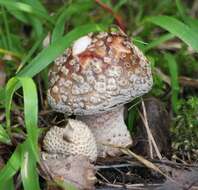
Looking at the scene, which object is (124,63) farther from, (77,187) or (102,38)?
(77,187)

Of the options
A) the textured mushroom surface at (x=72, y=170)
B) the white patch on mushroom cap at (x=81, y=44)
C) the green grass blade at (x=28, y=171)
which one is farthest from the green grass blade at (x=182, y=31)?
the green grass blade at (x=28, y=171)

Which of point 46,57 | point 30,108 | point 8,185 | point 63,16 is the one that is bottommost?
point 8,185

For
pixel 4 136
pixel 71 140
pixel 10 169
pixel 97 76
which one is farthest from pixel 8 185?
pixel 97 76

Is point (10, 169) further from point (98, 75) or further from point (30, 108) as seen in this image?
point (98, 75)

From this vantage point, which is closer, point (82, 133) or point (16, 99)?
point (82, 133)

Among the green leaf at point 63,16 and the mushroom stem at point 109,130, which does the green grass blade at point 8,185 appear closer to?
the mushroom stem at point 109,130

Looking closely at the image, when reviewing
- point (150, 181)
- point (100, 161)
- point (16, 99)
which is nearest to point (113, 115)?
point (100, 161)

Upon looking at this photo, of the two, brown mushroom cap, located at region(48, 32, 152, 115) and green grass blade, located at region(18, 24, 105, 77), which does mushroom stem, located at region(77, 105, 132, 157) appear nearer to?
brown mushroom cap, located at region(48, 32, 152, 115)
